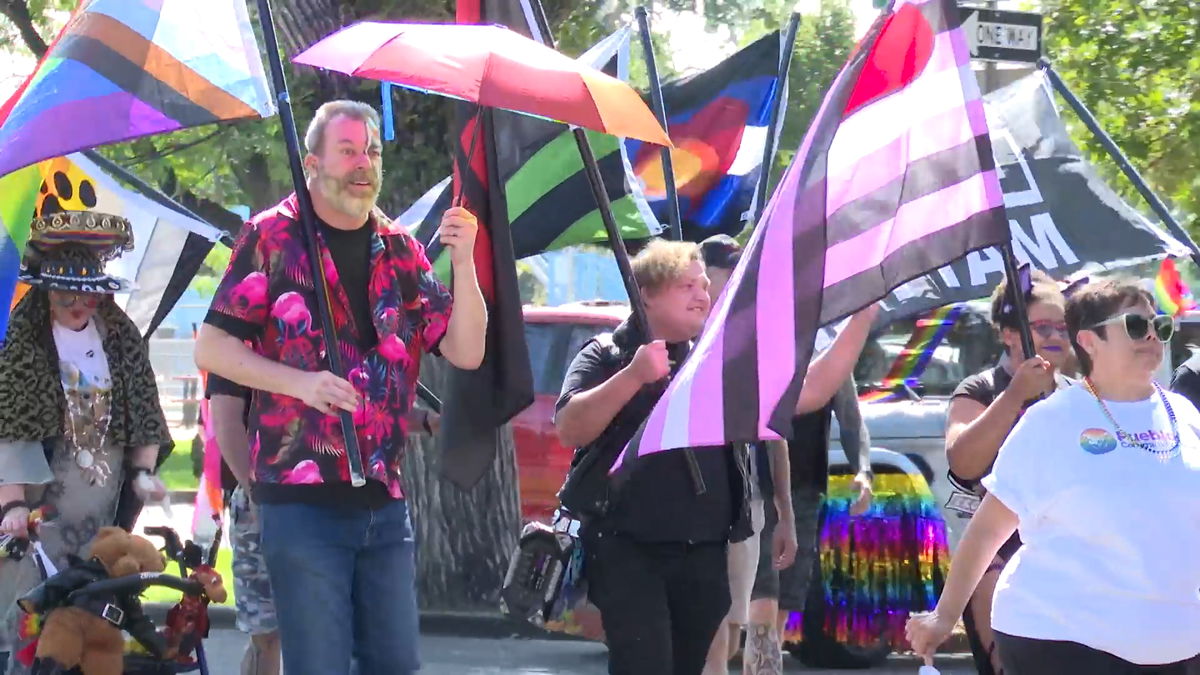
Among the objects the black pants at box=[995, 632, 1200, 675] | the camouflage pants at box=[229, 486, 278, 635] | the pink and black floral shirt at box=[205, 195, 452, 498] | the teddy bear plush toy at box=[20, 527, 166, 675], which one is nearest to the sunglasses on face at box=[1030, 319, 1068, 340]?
the black pants at box=[995, 632, 1200, 675]

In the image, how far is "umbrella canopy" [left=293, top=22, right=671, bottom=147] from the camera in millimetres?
4738

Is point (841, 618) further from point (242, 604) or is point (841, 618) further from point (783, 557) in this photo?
point (242, 604)

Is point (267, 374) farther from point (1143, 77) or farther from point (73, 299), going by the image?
point (1143, 77)

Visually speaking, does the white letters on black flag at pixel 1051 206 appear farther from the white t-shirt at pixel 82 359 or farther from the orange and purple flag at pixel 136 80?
the orange and purple flag at pixel 136 80

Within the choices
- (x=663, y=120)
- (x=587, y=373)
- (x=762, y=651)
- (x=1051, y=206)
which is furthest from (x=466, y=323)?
(x=1051, y=206)

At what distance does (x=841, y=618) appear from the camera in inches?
340

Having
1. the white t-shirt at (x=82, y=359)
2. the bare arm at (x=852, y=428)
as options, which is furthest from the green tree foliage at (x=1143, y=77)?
the white t-shirt at (x=82, y=359)

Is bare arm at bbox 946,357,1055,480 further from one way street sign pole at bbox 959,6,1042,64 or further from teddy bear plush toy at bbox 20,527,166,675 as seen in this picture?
teddy bear plush toy at bbox 20,527,166,675

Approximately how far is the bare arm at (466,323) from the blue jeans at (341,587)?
1.50ft

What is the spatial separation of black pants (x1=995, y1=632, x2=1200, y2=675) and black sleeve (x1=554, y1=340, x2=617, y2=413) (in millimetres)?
1608

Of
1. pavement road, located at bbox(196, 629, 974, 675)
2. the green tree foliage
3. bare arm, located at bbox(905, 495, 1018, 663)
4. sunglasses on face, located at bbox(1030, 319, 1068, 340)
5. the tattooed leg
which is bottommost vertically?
pavement road, located at bbox(196, 629, 974, 675)

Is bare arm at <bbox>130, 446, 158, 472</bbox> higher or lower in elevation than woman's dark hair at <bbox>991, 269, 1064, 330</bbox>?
lower

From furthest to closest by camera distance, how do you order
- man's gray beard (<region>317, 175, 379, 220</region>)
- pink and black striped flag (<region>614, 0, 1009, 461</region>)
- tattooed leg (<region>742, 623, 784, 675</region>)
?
tattooed leg (<region>742, 623, 784, 675</region>)
man's gray beard (<region>317, 175, 379, 220</region>)
pink and black striped flag (<region>614, 0, 1009, 461</region>)

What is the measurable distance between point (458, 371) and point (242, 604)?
134 centimetres
